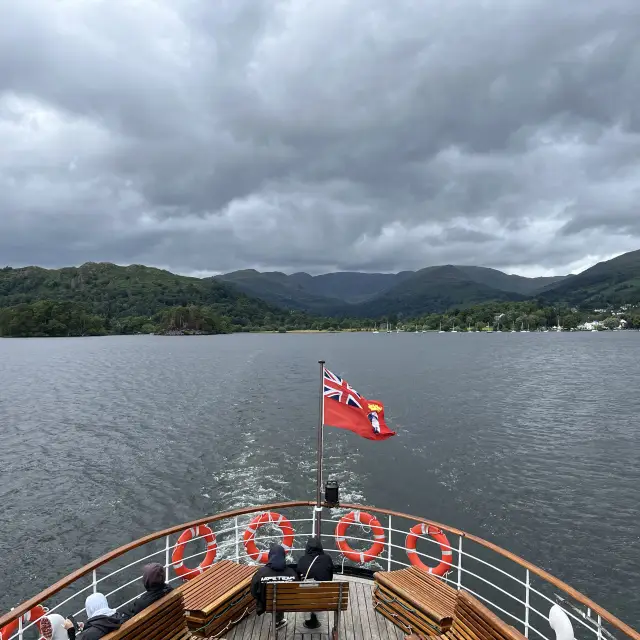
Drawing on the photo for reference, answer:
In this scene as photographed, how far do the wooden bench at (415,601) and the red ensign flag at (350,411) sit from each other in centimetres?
262

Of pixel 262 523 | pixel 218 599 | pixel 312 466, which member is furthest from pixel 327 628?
pixel 312 466

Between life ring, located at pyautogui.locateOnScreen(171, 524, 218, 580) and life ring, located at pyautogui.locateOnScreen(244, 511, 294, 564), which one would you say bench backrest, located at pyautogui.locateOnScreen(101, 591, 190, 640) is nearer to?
life ring, located at pyautogui.locateOnScreen(171, 524, 218, 580)

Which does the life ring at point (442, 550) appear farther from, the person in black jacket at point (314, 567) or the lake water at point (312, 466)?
the lake water at point (312, 466)

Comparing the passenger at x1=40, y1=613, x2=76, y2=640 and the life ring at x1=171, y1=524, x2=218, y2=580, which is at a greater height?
the passenger at x1=40, y1=613, x2=76, y2=640

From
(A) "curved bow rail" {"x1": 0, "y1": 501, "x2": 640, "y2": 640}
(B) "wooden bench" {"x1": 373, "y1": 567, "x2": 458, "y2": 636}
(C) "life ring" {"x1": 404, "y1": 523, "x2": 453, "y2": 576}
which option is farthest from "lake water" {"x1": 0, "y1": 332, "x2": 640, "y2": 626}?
(B) "wooden bench" {"x1": 373, "y1": 567, "x2": 458, "y2": 636}

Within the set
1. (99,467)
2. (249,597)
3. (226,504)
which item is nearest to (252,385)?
(99,467)

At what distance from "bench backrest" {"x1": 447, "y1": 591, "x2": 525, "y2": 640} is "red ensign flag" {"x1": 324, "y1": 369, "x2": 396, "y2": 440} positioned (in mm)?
3746

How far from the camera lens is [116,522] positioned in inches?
741

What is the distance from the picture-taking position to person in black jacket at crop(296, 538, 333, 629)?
Answer: 702 cm

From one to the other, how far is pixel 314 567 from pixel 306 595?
2.61 ft

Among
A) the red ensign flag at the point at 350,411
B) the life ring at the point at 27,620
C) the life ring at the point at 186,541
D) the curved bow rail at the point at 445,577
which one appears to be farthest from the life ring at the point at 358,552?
the life ring at the point at 27,620

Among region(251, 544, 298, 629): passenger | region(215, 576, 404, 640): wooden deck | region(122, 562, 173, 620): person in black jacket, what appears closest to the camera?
region(122, 562, 173, 620): person in black jacket

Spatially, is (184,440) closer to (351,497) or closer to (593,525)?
(351,497)

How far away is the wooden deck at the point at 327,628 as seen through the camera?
702 cm
